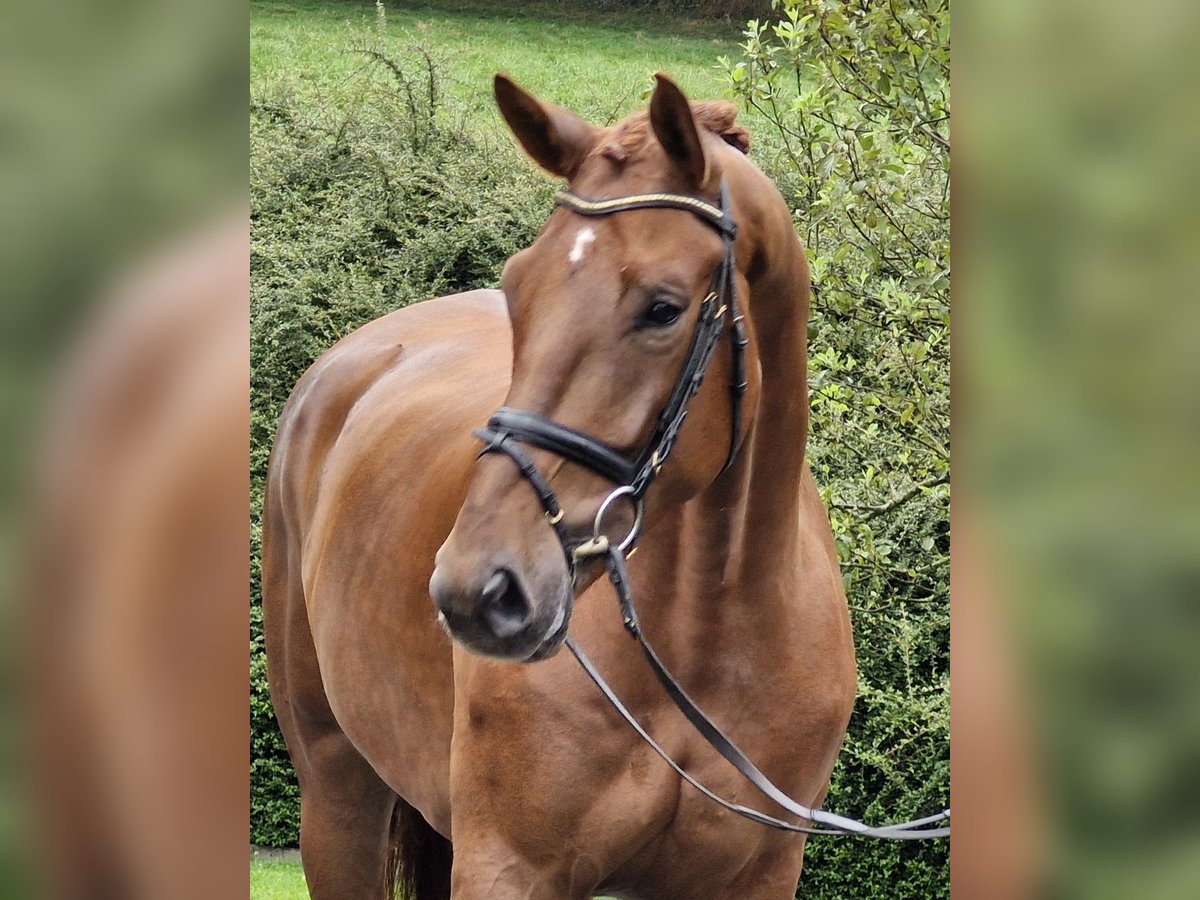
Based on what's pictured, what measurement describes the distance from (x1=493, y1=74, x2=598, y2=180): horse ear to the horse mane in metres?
0.03

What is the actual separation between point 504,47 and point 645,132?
18.7ft

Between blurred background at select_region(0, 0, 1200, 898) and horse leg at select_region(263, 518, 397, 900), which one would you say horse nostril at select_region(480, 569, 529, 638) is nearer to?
blurred background at select_region(0, 0, 1200, 898)

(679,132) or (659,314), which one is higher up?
(679,132)

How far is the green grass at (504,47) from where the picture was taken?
21.4ft

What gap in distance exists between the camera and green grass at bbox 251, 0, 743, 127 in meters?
6.52

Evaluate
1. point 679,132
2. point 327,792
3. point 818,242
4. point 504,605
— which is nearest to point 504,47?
point 818,242

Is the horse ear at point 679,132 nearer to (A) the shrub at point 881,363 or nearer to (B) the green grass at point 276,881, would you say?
(A) the shrub at point 881,363

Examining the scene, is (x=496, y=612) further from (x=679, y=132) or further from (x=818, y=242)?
(x=818, y=242)

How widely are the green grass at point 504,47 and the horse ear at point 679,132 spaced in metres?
4.43

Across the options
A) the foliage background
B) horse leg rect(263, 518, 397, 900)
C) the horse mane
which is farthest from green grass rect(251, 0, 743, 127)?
the horse mane

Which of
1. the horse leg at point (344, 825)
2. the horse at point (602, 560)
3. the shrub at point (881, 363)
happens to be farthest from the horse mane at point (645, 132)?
the horse leg at point (344, 825)

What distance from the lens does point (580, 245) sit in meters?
1.58
